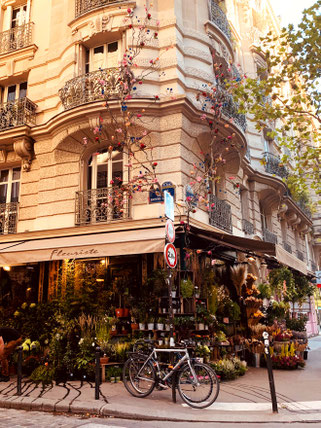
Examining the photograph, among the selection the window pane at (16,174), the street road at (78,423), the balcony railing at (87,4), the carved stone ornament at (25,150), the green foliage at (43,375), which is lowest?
the street road at (78,423)

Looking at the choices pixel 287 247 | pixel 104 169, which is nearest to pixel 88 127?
pixel 104 169

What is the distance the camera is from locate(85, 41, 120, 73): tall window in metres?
12.0

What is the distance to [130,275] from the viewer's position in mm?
10398

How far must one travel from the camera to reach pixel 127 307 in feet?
32.9

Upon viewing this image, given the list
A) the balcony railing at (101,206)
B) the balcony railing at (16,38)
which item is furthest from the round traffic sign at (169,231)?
the balcony railing at (16,38)

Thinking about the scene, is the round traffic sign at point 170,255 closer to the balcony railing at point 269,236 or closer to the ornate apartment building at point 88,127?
the ornate apartment building at point 88,127

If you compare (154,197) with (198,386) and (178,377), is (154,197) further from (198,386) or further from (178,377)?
(198,386)

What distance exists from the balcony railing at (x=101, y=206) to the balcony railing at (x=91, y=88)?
2596 millimetres

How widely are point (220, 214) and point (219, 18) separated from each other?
23.2 ft

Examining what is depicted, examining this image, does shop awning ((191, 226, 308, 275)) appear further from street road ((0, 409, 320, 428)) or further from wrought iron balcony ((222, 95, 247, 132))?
street road ((0, 409, 320, 428))

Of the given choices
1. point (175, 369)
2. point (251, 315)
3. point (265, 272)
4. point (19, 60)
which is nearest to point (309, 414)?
point (175, 369)

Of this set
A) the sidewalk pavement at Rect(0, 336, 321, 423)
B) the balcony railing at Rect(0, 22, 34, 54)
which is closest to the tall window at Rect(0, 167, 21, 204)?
the balcony railing at Rect(0, 22, 34, 54)

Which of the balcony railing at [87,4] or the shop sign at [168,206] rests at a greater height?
the balcony railing at [87,4]

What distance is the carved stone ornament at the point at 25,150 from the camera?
40.0 feet
